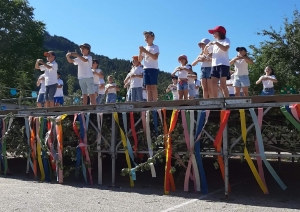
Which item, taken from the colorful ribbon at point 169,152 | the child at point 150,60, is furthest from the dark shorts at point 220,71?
the child at point 150,60

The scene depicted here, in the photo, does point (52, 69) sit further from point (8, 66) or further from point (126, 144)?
point (8, 66)

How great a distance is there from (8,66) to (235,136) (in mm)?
27126

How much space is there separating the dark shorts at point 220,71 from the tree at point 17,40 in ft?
83.5

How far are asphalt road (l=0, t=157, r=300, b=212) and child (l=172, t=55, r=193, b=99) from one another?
7.14ft

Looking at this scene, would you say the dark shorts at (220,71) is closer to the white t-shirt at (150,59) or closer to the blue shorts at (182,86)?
the white t-shirt at (150,59)

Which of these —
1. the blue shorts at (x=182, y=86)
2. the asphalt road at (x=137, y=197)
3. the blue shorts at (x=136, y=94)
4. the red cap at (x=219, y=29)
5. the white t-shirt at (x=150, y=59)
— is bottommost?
the asphalt road at (x=137, y=197)

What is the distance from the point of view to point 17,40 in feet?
106

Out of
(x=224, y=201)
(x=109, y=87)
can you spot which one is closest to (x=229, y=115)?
(x=224, y=201)

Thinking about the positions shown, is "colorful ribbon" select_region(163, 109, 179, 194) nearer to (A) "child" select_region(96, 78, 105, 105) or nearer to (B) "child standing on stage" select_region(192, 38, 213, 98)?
(B) "child standing on stage" select_region(192, 38, 213, 98)

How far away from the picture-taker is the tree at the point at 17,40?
31.4 metres

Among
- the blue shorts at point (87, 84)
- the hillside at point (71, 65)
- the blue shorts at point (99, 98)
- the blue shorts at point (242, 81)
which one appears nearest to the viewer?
the blue shorts at point (242, 81)

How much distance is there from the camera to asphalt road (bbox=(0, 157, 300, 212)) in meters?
6.20

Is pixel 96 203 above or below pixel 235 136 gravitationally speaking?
below

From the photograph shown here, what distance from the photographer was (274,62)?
22.7m
